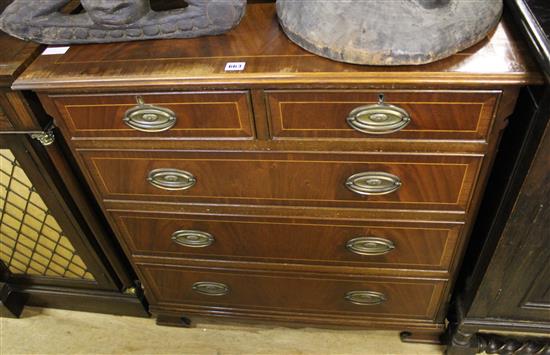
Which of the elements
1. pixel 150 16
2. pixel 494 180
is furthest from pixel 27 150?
pixel 494 180

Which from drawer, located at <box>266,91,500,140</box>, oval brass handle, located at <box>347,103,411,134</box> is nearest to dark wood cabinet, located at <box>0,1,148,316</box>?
drawer, located at <box>266,91,500,140</box>

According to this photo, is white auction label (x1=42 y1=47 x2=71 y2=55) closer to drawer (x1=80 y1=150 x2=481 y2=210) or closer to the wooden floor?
drawer (x1=80 y1=150 x2=481 y2=210)

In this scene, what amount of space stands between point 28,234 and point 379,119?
101 cm

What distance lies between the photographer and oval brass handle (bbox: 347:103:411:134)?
77cm

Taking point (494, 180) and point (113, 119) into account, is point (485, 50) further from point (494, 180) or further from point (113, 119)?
point (113, 119)

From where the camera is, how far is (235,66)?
2.57 ft

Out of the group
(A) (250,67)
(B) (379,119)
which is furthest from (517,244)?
(A) (250,67)

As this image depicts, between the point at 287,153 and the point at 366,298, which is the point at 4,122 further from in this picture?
the point at 366,298

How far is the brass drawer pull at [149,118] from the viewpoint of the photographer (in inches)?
33.0

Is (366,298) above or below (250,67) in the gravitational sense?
below

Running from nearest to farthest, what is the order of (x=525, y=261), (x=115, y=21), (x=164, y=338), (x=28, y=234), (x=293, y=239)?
(x=115, y=21) → (x=525, y=261) → (x=293, y=239) → (x=28, y=234) → (x=164, y=338)

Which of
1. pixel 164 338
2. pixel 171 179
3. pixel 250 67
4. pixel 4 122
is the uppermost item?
pixel 250 67

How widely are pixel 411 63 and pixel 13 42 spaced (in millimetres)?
753

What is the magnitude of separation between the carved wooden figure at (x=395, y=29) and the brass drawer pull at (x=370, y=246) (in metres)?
0.42
